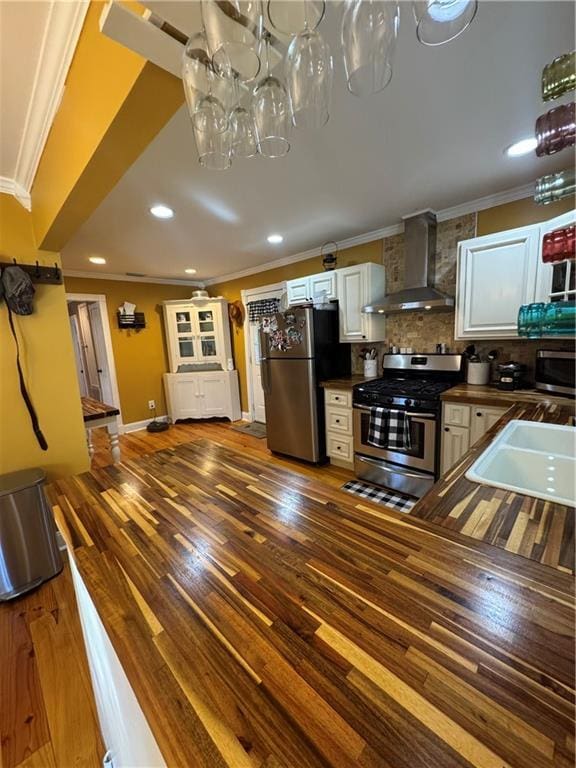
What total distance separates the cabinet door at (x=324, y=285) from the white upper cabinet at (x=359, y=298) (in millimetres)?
64

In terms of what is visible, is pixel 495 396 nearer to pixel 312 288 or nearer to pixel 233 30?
pixel 312 288

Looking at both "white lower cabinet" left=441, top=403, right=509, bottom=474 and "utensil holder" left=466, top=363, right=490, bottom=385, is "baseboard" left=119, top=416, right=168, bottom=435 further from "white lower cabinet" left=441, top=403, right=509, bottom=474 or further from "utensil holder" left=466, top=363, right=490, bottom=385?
"utensil holder" left=466, top=363, right=490, bottom=385

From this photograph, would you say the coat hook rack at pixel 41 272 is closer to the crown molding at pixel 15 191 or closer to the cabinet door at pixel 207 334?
the crown molding at pixel 15 191

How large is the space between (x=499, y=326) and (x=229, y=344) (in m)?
3.81

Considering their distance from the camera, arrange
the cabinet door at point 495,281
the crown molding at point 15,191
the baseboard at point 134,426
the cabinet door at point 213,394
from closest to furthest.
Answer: the crown molding at point 15,191
the cabinet door at point 495,281
the baseboard at point 134,426
the cabinet door at point 213,394

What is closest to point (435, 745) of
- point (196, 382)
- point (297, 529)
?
point (297, 529)

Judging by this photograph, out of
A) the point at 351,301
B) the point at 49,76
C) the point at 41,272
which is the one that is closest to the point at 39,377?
the point at 41,272

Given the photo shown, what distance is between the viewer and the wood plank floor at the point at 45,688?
1126mm

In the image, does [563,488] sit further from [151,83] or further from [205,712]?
[151,83]

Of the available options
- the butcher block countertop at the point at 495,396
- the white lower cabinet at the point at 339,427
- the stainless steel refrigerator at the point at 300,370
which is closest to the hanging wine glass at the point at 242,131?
the butcher block countertop at the point at 495,396

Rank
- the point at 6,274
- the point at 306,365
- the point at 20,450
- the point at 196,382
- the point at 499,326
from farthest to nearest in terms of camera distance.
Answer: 1. the point at 196,382
2. the point at 306,365
3. the point at 499,326
4. the point at 20,450
5. the point at 6,274

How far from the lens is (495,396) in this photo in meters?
2.15

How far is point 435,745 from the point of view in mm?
388

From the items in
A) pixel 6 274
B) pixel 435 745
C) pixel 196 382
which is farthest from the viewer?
pixel 196 382
